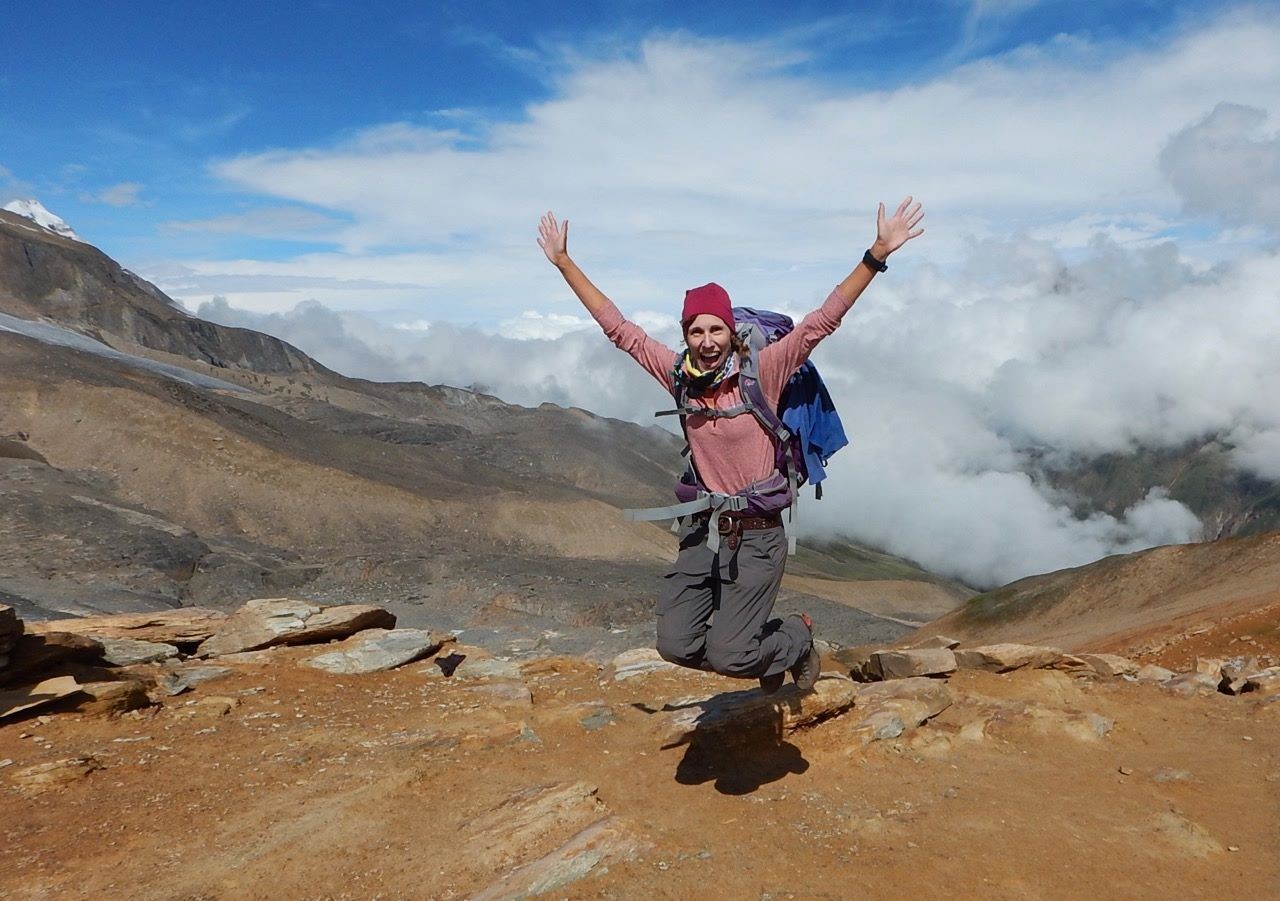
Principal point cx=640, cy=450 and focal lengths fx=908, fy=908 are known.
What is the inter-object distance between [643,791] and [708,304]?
12.5 ft

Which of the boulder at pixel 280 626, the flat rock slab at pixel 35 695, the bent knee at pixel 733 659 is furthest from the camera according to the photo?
the boulder at pixel 280 626

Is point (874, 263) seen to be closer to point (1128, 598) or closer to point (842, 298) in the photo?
point (842, 298)

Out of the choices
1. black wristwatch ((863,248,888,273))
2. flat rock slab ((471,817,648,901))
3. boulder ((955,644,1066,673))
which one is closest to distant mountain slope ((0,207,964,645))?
boulder ((955,644,1066,673))

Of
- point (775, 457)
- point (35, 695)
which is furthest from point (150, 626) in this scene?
point (775, 457)

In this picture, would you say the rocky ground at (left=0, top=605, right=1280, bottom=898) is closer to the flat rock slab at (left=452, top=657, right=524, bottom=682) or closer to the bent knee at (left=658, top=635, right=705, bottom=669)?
the flat rock slab at (left=452, top=657, right=524, bottom=682)

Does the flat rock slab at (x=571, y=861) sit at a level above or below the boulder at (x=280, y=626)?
above

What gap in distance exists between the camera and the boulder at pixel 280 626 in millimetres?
12445

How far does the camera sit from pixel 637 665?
11453 millimetres

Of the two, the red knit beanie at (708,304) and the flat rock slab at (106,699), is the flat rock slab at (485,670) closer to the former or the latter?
the flat rock slab at (106,699)

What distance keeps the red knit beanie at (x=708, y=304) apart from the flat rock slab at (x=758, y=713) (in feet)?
12.5

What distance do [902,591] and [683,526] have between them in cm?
8255

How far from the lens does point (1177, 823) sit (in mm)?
6434

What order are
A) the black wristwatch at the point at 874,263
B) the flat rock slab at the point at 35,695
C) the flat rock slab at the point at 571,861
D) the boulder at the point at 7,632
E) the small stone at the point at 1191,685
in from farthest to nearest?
the small stone at the point at 1191,685, the boulder at the point at 7,632, the flat rock slab at the point at 35,695, the black wristwatch at the point at 874,263, the flat rock slab at the point at 571,861

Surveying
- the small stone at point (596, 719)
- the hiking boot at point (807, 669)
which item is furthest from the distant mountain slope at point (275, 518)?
the hiking boot at point (807, 669)
